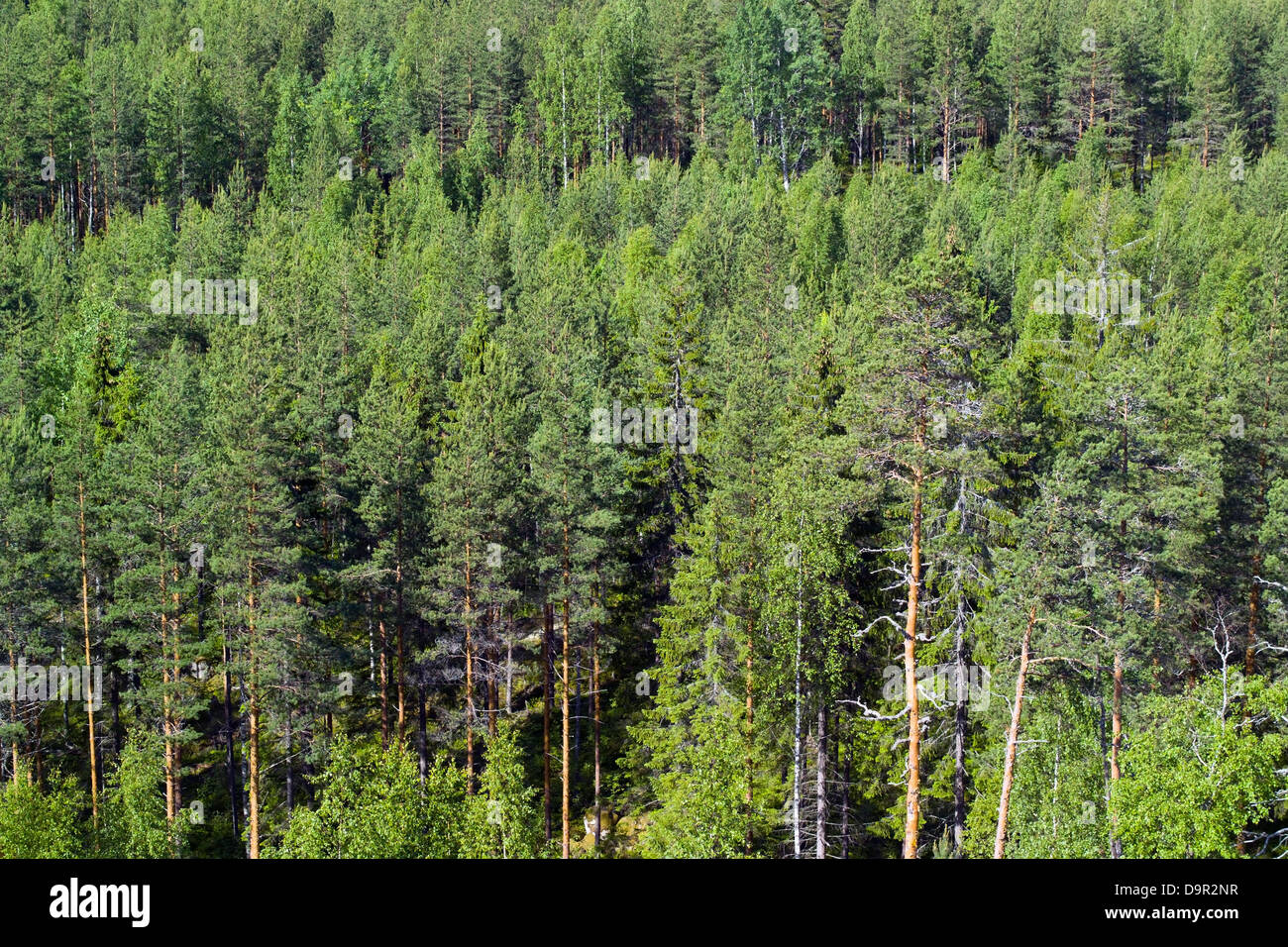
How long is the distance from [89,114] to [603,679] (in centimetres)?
8338

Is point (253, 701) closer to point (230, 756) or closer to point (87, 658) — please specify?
point (230, 756)

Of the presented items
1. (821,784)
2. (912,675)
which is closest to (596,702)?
(821,784)

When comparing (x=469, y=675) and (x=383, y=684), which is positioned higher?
(x=469, y=675)

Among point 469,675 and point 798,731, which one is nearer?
point 798,731

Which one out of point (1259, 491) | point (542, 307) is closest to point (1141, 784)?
point (1259, 491)

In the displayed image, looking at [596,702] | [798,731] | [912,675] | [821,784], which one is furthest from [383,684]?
[912,675]

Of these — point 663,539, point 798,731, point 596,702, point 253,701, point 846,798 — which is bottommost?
point 846,798

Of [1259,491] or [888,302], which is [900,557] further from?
[1259,491]

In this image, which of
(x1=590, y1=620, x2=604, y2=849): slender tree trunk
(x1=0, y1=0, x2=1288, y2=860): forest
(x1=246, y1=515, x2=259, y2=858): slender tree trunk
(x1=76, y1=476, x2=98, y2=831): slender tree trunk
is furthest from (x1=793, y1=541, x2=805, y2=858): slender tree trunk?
(x1=76, y1=476, x2=98, y2=831): slender tree trunk

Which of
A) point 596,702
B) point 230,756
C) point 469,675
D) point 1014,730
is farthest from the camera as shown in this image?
point 596,702

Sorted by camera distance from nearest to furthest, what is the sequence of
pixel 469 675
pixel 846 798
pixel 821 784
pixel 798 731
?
pixel 821 784 → pixel 798 731 → pixel 846 798 → pixel 469 675

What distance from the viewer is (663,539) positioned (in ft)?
142

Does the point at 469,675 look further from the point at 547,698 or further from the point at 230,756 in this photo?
the point at 230,756

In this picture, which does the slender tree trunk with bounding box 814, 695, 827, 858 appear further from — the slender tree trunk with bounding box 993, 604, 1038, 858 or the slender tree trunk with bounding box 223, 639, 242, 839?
the slender tree trunk with bounding box 223, 639, 242, 839
